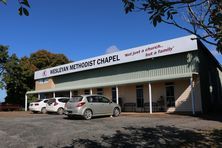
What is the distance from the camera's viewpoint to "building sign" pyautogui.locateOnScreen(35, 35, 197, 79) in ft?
68.8

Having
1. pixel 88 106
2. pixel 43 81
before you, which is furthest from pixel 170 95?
pixel 43 81

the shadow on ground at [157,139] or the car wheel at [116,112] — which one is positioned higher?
the car wheel at [116,112]

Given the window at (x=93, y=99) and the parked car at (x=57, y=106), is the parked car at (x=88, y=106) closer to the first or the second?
the window at (x=93, y=99)

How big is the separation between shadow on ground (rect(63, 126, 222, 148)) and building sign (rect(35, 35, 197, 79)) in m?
10.7

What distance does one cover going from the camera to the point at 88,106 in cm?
1703

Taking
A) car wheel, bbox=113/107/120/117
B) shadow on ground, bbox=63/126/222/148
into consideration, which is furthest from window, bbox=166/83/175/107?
shadow on ground, bbox=63/126/222/148

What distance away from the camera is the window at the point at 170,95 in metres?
22.5

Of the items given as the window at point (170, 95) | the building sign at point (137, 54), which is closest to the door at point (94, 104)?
the window at point (170, 95)

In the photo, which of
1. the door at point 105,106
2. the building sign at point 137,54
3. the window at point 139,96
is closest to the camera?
the door at point 105,106

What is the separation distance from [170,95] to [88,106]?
8.61 m

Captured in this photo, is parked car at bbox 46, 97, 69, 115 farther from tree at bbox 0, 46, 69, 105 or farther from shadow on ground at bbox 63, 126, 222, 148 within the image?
tree at bbox 0, 46, 69, 105

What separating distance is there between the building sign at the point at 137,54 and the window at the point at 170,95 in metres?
2.77

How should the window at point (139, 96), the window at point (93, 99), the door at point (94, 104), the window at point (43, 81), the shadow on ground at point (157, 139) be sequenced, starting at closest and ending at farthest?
1. the shadow on ground at point (157, 139)
2. the door at point (94, 104)
3. the window at point (93, 99)
4. the window at point (139, 96)
5. the window at point (43, 81)

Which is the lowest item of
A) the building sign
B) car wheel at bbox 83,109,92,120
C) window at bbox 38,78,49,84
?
car wheel at bbox 83,109,92,120
